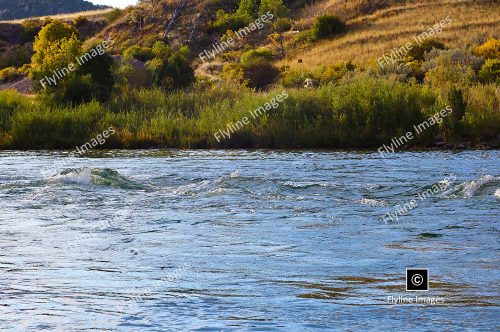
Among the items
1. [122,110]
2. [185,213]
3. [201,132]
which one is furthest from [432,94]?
[185,213]

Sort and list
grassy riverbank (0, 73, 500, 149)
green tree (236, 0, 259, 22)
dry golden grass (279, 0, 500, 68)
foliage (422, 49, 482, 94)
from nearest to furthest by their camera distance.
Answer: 1. grassy riverbank (0, 73, 500, 149)
2. foliage (422, 49, 482, 94)
3. dry golden grass (279, 0, 500, 68)
4. green tree (236, 0, 259, 22)

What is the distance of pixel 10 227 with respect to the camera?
1259 centimetres

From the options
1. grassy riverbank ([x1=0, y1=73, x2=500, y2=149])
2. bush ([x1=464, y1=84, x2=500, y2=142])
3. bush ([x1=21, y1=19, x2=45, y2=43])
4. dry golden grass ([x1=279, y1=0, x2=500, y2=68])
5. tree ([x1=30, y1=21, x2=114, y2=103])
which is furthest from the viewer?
bush ([x1=21, y1=19, x2=45, y2=43])

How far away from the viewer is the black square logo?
8148 millimetres

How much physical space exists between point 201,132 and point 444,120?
310 inches

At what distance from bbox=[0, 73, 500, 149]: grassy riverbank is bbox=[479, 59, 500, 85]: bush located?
10356mm

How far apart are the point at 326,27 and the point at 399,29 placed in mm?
7403

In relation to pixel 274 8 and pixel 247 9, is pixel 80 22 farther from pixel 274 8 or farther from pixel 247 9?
pixel 274 8

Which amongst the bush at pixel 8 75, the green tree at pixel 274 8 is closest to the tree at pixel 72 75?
the bush at pixel 8 75

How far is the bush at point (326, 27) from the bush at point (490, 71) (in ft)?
86.6

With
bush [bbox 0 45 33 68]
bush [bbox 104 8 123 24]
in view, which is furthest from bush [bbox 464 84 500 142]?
bush [bbox 104 8 123 24]

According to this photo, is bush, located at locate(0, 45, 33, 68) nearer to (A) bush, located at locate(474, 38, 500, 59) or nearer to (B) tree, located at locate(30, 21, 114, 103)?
(B) tree, located at locate(30, 21, 114, 103)

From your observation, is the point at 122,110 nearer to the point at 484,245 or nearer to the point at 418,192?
the point at 418,192

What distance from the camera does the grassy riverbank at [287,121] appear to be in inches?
1163
